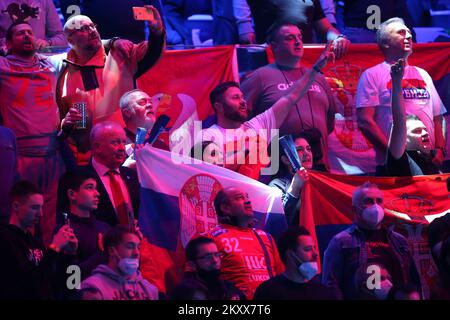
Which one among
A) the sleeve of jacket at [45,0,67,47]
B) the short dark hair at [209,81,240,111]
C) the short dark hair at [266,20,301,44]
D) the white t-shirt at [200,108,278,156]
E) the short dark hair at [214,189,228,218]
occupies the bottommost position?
the short dark hair at [214,189,228,218]

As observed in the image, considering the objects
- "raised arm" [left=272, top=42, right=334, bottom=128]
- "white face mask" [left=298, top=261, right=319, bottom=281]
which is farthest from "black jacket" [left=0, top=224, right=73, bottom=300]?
"raised arm" [left=272, top=42, right=334, bottom=128]

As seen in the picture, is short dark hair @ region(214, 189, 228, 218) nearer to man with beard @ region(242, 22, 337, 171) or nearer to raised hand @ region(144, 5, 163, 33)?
man with beard @ region(242, 22, 337, 171)

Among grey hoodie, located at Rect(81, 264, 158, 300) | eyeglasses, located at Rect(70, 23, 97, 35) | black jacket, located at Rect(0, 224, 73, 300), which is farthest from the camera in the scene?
eyeglasses, located at Rect(70, 23, 97, 35)

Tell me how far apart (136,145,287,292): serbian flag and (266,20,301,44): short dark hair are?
1233 millimetres

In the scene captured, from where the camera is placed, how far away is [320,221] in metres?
10.1

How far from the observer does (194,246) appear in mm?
9414

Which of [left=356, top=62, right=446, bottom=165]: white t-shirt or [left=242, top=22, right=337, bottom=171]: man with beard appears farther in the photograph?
[left=356, top=62, right=446, bottom=165]: white t-shirt

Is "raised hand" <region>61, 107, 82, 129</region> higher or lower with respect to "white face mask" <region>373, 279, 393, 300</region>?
higher

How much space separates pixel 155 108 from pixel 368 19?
2067 mm

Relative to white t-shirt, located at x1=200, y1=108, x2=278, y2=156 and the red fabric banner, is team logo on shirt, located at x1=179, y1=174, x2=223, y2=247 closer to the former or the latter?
white t-shirt, located at x1=200, y1=108, x2=278, y2=156

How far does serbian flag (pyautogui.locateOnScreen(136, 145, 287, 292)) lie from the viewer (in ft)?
31.8

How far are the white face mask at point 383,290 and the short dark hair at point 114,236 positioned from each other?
1.77 metres

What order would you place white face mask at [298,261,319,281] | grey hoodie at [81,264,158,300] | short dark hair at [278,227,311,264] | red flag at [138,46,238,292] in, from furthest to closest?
red flag at [138,46,238,292] < short dark hair at [278,227,311,264] < white face mask at [298,261,319,281] < grey hoodie at [81,264,158,300]
